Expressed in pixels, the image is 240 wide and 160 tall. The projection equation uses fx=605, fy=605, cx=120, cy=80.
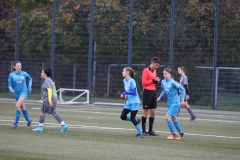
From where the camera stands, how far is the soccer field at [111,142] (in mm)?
11383

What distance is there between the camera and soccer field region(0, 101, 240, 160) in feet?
37.3

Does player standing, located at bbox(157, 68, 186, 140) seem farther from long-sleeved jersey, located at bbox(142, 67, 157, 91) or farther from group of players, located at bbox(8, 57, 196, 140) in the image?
long-sleeved jersey, located at bbox(142, 67, 157, 91)

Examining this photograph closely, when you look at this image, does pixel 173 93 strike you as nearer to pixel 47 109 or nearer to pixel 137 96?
pixel 137 96

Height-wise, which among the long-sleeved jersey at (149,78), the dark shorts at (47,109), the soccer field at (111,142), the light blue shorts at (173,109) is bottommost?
the soccer field at (111,142)

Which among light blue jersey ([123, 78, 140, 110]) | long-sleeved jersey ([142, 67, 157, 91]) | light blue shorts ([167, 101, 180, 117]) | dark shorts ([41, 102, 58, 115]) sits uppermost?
long-sleeved jersey ([142, 67, 157, 91])

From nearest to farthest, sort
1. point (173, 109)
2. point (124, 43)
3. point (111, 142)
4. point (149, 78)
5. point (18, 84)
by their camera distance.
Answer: point (111, 142)
point (173, 109)
point (149, 78)
point (18, 84)
point (124, 43)

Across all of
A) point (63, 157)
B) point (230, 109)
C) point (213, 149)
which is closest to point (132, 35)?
point (230, 109)

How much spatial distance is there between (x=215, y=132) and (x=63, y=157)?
285 inches

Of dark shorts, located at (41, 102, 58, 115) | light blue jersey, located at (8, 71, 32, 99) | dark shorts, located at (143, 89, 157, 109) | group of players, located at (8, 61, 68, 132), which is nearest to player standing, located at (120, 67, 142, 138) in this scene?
dark shorts, located at (143, 89, 157, 109)

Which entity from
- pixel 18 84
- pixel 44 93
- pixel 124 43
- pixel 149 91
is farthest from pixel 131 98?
pixel 124 43

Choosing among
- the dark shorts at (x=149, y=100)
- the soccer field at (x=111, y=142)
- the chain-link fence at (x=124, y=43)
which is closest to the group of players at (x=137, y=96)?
the dark shorts at (x=149, y=100)

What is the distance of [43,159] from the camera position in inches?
419

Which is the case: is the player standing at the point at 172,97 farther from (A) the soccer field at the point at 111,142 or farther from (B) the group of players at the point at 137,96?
(A) the soccer field at the point at 111,142

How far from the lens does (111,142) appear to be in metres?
13.6
